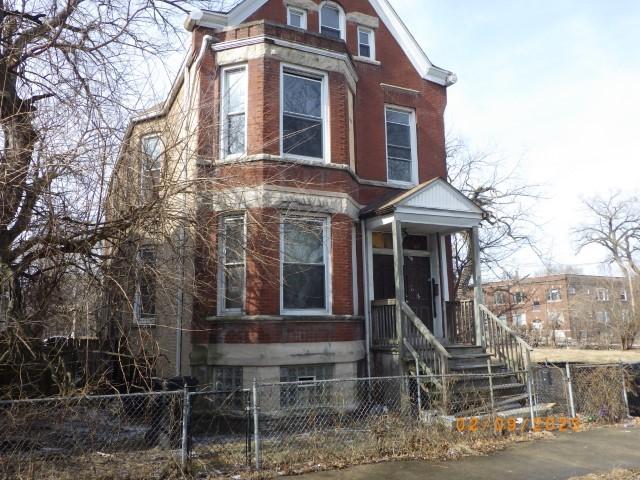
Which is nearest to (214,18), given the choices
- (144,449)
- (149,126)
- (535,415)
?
(149,126)

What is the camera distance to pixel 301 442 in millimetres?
7148

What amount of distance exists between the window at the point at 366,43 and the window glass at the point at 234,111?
3.99m

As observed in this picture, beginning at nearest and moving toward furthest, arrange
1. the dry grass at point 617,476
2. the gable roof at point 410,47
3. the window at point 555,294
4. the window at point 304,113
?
the dry grass at point 617,476 < the window at point 304,113 < the gable roof at point 410,47 < the window at point 555,294

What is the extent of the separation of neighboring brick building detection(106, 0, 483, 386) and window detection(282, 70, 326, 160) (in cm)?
3

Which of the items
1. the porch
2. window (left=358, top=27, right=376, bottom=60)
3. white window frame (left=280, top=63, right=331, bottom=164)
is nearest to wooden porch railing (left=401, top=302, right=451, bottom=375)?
the porch

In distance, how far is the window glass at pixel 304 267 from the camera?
1030 centimetres

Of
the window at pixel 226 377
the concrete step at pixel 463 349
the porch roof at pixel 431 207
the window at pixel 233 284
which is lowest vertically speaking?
the window at pixel 226 377

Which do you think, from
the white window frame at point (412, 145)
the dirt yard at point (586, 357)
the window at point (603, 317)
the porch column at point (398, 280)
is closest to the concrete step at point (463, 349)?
the porch column at point (398, 280)

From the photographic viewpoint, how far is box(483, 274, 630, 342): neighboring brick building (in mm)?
42000

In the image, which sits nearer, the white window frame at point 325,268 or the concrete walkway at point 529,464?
the concrete walkway at point 529,464

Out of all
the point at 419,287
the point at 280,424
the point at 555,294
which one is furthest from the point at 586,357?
the point at 555,294

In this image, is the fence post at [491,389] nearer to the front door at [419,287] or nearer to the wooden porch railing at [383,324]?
the wooden porch railing at [383,324]

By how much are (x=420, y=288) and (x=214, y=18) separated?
7686 mm

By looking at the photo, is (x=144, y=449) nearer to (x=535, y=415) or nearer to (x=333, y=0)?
(x=535, y=415)
